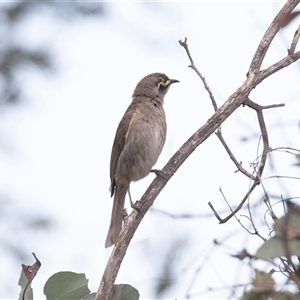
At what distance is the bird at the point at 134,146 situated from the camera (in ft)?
20.4

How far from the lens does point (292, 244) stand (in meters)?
1.46

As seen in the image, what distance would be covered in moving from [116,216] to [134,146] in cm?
76

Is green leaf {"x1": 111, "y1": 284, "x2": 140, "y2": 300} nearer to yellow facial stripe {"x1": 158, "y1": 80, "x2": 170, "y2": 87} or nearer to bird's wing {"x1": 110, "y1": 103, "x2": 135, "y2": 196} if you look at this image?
bird's wing {"x1": 110, "y1": 103, "x2": 135, "y2": 196}

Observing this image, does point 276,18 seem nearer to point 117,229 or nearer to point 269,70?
point 269,70

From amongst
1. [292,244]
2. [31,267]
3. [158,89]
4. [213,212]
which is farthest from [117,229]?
[292,244]

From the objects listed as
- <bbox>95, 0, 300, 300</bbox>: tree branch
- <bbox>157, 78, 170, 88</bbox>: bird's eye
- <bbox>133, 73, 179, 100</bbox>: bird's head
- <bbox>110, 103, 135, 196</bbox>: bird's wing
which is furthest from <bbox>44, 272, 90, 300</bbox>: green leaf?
<bbox>157, 78, 170, 88</bbox>: bird's eye

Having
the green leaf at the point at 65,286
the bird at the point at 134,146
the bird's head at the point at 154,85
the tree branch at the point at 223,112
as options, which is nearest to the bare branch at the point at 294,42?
the tree branch at the point at 223,112

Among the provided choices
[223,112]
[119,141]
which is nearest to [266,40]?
[223,112]

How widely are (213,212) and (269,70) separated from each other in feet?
3.24

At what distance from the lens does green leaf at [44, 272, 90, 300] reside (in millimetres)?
2506

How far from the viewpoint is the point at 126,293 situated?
2615 mm

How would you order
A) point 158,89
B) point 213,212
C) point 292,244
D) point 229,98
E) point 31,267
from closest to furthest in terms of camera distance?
point 292,244, point 31,267, point 213,212, point 229,98, point 158,89

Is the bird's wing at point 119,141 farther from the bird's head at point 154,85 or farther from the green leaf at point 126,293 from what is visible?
the green leaf at point 126,293

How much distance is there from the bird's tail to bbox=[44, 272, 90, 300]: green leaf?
3.46m
